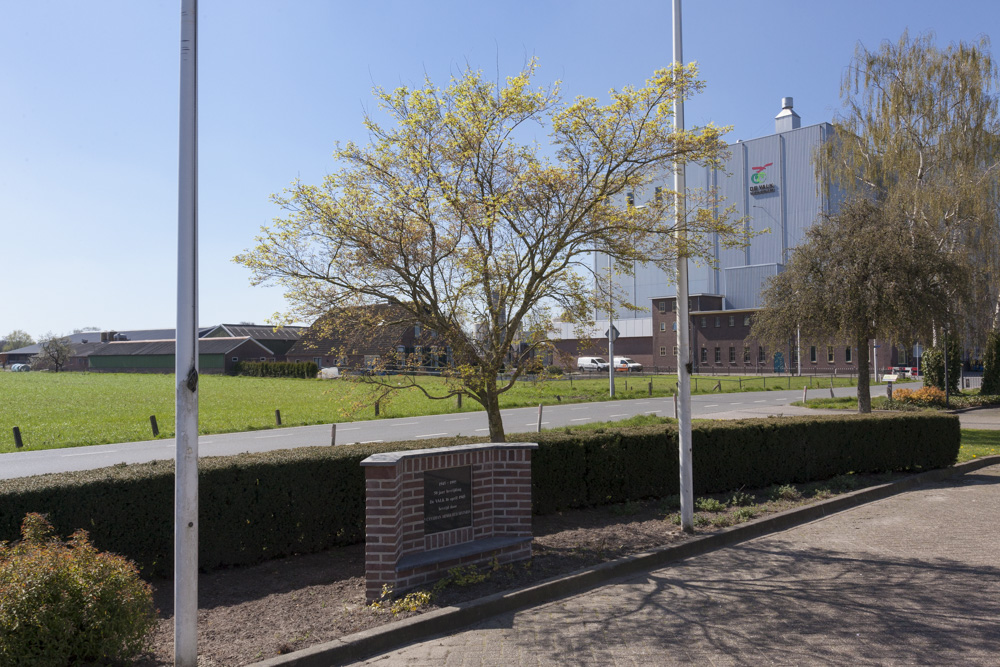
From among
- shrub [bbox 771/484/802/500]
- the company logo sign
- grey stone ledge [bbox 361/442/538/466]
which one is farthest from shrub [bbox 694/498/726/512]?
the company logo sign

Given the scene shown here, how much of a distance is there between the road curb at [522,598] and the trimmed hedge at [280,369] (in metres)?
56.4

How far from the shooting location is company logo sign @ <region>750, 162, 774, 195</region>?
65256mm

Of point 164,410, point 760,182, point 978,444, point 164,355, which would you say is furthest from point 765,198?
point 164,355

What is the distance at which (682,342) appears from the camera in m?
8.46

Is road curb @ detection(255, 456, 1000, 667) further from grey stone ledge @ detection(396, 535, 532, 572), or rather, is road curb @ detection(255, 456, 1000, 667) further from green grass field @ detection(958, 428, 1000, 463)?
green grass field @ detection(958, 428, 1000, 463)

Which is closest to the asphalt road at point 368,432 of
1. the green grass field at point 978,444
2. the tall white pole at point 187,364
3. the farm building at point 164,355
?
the green grass field at point 978,444

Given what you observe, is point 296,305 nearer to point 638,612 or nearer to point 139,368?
point 638,612

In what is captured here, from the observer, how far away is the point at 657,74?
8078 mm

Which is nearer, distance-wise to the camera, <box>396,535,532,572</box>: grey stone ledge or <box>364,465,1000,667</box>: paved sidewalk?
<box>364,465,1000,667</box>: paved sidewalk

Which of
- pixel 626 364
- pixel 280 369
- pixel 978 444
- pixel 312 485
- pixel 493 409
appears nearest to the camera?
pixel 312 485

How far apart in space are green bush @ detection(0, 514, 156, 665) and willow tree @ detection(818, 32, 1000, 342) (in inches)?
1157

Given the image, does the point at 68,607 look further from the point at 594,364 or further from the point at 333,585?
the point at 594,364

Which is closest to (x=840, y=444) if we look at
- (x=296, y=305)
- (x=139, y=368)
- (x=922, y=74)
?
(x=296, y=305)

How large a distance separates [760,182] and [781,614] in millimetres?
66632
